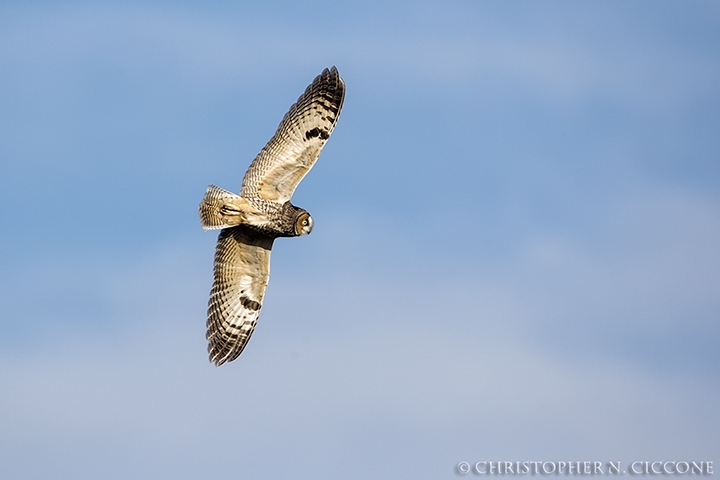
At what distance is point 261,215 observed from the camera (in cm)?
1284

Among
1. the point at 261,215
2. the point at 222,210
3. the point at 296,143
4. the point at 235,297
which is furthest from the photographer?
the point at 235,297

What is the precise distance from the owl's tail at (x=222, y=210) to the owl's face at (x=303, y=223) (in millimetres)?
A: 596

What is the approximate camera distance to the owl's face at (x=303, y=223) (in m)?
12.8

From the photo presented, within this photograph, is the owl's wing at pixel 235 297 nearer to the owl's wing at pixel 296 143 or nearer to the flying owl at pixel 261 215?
the flying owl at pixel 261 215

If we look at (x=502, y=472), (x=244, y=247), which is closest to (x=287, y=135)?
(x=244, y=247)

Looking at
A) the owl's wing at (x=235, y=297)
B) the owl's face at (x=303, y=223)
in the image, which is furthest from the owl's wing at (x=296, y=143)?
the owl's wing at (x=235, y=297)

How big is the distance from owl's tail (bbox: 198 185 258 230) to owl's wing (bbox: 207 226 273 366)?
2.59 feet

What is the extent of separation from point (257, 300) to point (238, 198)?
175 cm

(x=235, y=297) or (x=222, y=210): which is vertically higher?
(x=222, y=210)

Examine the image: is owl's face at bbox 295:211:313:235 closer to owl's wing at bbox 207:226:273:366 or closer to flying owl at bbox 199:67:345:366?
flying owl at bbox 199:67:345:366

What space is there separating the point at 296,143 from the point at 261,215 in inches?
49.9

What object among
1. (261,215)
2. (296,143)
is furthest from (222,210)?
(296,143)

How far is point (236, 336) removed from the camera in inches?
538

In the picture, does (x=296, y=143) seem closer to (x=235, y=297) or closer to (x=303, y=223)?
(x=303, y=223)
